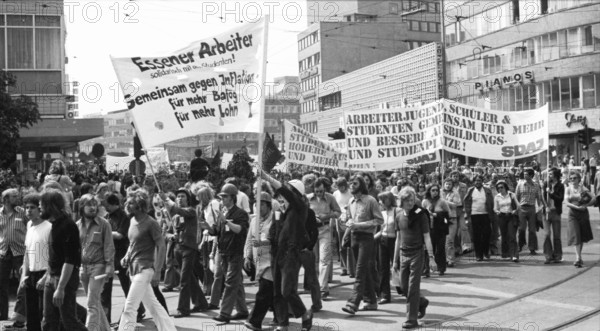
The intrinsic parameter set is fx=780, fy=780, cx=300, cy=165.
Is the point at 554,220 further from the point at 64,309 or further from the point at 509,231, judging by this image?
the point at 64,309

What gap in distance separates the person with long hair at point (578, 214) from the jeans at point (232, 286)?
6.87 metres

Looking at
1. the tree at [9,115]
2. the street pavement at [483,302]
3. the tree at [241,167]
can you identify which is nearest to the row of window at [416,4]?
the tree at [241,167]

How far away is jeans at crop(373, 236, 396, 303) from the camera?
A: 37.0 ft

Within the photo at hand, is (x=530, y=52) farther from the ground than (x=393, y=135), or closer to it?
farther from the ground

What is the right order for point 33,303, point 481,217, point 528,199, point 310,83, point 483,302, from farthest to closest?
point 310,83
point 528,199
point 481,217
point 483,302
point 33,303

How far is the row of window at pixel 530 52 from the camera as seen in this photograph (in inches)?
1793

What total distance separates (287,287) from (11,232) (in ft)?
12.6

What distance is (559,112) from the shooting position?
47.4m

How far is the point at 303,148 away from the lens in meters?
18.9

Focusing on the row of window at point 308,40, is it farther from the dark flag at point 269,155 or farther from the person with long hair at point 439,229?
the dark flag at point 269,155

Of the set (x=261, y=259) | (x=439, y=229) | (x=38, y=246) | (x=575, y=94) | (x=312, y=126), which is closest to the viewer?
(x=38, y=246)

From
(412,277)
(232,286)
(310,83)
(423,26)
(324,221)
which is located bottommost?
(232,286)

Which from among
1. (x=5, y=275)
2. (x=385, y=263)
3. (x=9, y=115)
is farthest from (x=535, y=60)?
(x=5, y=275)

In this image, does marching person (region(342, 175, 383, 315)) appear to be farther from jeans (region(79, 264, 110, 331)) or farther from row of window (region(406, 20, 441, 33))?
row of window (region(406, 20, 441, 33))
